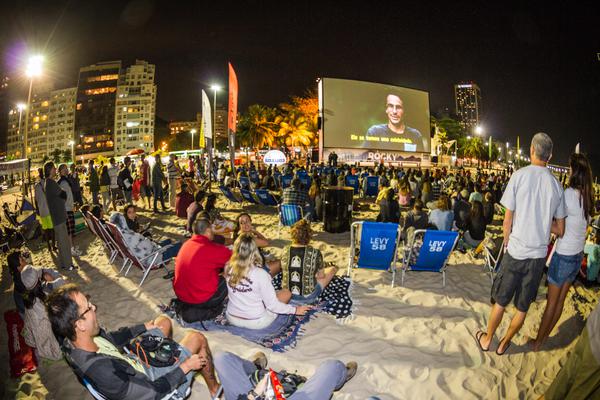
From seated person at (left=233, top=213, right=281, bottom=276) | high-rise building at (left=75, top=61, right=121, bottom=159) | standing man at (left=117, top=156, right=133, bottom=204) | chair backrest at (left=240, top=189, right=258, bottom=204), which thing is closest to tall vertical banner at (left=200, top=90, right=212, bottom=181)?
chair backrest at (left=240, top=189, right=258, bottom=204)

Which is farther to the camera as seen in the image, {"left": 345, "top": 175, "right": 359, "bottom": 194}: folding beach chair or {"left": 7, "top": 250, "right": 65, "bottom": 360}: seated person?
{"left": 345, "top": 175, "right": 359, "bottom": 194}: folding beach chair

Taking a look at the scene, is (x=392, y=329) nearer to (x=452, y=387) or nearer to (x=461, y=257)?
(x=452, y=387)

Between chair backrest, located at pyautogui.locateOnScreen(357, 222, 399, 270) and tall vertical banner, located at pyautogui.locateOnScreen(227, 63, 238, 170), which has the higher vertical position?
A: tall vertical banner, located at pyautogui.locateOnScreen(227, 63, 238, 170)

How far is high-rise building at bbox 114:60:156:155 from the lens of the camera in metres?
→ 102

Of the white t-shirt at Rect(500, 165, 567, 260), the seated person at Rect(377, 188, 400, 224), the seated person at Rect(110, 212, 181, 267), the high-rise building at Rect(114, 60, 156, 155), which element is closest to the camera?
the white t-shirt at Rect(500, 165, 567, 260)

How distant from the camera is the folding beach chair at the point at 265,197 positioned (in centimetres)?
1023

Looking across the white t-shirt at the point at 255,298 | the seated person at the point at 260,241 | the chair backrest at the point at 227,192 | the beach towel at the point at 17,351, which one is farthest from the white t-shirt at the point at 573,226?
the chair backrest at the point at 227,192

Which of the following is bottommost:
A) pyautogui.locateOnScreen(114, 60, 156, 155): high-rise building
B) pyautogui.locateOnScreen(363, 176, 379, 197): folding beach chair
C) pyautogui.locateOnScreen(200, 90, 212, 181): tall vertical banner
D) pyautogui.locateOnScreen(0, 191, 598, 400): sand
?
pyautogui.locateOnScreen(0, 191, 598, 400): sand

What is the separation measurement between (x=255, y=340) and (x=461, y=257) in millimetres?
4657

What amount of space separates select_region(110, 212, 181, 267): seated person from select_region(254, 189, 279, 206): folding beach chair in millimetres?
4829

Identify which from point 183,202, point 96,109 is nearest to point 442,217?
point 183,202

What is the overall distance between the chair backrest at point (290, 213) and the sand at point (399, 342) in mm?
2515

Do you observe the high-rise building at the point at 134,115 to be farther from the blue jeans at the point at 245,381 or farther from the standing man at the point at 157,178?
the blue jeans at the point at 245,381

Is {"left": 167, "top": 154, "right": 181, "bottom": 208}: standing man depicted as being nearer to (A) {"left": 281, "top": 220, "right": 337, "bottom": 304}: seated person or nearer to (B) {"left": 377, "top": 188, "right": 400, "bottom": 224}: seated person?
(B) {"left": 377, "top": 188, "right": 400, "bottom": 224}: seated person
